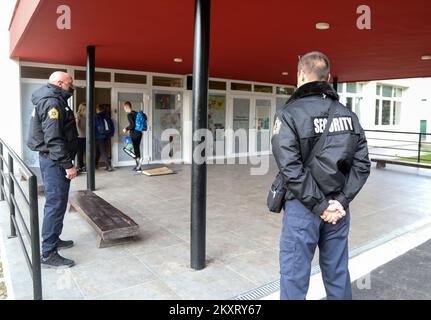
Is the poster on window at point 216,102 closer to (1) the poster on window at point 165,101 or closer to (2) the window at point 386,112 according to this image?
(1) the poster on window at point 165,101

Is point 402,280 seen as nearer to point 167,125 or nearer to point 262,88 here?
point 167,125

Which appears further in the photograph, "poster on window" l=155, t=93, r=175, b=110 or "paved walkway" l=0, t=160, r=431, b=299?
"poster on window" l=155, t=93, r=175, b=110

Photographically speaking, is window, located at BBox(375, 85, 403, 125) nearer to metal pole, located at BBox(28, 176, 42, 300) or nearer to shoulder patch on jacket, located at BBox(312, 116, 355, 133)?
shoulder patch on jacket, located at BBox(312, 116, 355, 133)

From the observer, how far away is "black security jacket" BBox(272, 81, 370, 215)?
197 centimetres

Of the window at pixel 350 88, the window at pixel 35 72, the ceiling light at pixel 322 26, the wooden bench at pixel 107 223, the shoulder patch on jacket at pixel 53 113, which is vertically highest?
the window at pixel 350 88

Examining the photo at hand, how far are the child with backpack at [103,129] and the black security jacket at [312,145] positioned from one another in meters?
7.36

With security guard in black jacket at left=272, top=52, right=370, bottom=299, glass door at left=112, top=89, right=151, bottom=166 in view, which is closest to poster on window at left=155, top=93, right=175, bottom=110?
glass door at left=112, top=89, right=151, bottom=166

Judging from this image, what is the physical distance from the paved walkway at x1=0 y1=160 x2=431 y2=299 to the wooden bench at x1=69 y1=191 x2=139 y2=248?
0.49 ft

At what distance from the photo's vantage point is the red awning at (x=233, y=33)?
4.20 m

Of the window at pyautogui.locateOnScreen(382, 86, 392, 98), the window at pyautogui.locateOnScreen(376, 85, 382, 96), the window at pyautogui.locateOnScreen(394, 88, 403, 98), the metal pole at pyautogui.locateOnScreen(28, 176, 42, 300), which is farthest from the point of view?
the window at pyautogui.locateOnScreen(394, 88, 403, 98)

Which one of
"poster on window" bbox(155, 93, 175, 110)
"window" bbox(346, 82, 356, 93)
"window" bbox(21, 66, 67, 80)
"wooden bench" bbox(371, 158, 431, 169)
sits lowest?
"wooden bench" bbox(371, 158, 431, 169)

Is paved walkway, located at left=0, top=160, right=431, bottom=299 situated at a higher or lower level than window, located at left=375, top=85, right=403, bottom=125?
lower

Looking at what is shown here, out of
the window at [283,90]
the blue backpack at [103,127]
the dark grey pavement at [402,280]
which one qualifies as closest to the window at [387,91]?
the window at [283,90]
